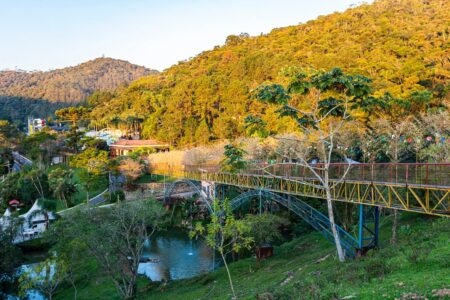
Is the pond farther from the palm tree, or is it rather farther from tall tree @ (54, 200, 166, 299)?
the palm tree

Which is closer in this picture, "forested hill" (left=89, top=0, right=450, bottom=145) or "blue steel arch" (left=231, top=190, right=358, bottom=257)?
"blue steel arch" (left=231, top=190, right=358, bottom=257)

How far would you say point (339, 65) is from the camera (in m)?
44.4

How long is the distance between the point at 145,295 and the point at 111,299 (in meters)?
2.08

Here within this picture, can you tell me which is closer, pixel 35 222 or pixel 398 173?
pixel 398 173

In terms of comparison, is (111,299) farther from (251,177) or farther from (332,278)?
(332,278)

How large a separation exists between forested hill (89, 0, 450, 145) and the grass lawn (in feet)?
62.8

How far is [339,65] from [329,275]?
36.0 metres

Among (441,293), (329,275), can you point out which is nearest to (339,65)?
(329,275)

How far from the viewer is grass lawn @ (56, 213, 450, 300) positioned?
9.12 m

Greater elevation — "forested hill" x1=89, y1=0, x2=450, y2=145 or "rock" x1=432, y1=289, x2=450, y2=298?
"forested hill" x1=89, y1=0, x2=450, y2=145

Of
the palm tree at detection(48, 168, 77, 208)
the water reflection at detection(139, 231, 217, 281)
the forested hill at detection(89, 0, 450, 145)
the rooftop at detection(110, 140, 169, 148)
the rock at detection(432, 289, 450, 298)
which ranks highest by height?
the forested hill at detection(89, 0, 450, 145)

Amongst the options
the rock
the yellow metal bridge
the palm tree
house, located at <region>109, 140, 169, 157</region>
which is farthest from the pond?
house, located at <region>109, 140, 169, 157</region>

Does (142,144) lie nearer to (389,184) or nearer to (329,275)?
(389,184)

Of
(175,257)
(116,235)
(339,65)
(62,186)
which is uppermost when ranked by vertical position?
(339,65)
